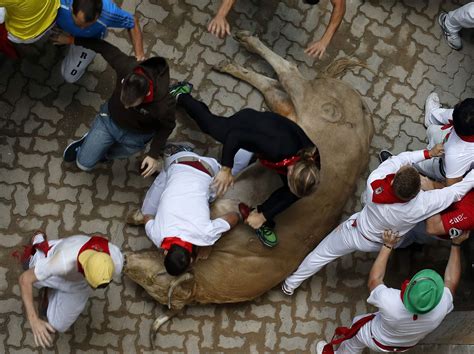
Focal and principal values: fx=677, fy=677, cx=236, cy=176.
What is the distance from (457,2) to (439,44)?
573mm

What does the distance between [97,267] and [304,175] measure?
1.56 meters

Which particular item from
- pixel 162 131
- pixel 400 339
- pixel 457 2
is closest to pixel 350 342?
pixel 400 339

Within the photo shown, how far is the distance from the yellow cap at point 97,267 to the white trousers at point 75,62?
6.41 ft

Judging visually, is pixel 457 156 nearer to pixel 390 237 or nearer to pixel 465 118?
pixel 465 118

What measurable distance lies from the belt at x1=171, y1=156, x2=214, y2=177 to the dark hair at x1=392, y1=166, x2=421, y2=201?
159 cm

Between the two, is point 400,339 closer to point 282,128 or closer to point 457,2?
point 282,128

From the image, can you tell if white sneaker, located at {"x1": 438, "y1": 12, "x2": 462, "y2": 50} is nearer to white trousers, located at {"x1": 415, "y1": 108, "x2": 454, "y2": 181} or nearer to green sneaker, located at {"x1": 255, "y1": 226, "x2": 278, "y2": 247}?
white trousers, located at {"x1": 415, "y1": 108, "x2": 454, "y2": 181}

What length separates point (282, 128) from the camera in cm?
507

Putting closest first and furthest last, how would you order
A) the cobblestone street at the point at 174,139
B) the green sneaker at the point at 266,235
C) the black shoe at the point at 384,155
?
the green sneaker at the point at 266,235 < the cobblestone street at the point at 174,139 < the black shoe at the point at 384,155

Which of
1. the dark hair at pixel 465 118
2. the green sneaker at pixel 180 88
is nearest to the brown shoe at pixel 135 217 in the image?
the green sneaker at pixel 180 88

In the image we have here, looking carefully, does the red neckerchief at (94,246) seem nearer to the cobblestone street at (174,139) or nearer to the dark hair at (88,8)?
the cobblestone street at (174,139)

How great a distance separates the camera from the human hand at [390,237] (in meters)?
5.41

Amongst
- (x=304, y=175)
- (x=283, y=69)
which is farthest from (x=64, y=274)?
(x=283, y=69)

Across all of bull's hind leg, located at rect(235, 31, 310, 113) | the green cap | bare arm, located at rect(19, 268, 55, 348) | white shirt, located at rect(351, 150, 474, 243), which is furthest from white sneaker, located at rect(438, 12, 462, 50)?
bare arm, located at rect(19, 268, 55, 348)
